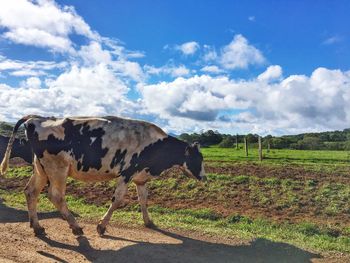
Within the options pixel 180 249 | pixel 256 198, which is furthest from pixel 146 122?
pixel 256 198

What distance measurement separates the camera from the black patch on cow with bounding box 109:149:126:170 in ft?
37.9

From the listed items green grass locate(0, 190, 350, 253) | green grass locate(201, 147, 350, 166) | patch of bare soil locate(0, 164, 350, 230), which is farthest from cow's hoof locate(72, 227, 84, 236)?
green grass locate(201, 147, 350, 166)

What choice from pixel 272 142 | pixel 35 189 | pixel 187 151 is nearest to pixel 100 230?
pixel 35 189

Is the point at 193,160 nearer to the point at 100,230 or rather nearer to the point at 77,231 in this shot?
the point at 100,230

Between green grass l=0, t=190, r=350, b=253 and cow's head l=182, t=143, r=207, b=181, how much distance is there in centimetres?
145

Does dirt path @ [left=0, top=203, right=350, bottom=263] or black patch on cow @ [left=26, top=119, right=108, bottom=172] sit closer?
dirt path @ [left=0, top=203, right=350, bottom=263]

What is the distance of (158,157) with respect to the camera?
41.1 feet

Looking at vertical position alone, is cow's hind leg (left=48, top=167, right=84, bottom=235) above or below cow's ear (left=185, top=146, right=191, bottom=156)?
below

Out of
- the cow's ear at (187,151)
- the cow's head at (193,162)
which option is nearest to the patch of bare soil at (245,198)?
the cow's head at (193,162)

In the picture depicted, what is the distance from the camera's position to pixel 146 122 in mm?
12531

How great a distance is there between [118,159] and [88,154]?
0.79 m

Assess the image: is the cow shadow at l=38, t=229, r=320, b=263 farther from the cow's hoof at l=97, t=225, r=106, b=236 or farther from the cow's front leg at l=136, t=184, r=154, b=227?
the cow's front leg at l=136, t=184, r=154, b=227

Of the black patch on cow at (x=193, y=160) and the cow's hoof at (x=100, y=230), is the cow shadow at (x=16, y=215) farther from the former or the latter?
the black patch on cow at (x=193, y=160)

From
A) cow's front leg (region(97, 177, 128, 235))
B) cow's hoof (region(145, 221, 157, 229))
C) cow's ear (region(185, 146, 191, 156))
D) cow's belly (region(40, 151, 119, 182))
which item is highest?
cow's ear (region(185, 146, 191, 156))
